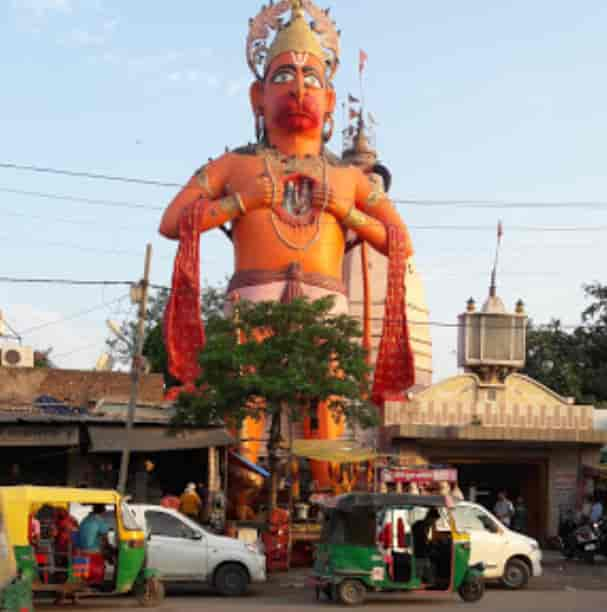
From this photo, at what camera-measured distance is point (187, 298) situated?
3094cm

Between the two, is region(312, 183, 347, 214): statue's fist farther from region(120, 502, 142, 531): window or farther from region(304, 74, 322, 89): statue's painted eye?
region(120, 502, 142, 531): window

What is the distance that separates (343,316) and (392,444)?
22.4ft

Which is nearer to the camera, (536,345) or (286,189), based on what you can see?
(286,189)

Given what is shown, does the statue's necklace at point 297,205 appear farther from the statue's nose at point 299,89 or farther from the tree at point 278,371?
the tree at point 278,371

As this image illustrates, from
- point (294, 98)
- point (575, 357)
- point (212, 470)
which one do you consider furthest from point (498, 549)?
point (575, 357)

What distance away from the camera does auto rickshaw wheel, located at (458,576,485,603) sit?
1558cm

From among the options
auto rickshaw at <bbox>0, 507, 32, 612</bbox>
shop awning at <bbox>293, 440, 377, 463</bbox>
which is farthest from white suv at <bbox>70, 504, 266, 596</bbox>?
auto rickshaw at <bbox>0, 507, 32, 612</bbox>

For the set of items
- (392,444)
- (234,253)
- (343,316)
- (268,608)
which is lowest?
(268,608)

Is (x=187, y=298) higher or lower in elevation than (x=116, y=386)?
higher

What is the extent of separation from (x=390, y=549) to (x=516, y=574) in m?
3.59

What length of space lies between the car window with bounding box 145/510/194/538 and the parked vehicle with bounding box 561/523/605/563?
9854mm

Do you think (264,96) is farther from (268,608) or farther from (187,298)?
(268,608)

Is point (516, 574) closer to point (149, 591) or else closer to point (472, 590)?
point (472, 590)

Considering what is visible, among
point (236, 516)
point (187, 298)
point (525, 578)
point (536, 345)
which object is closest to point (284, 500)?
point (236, 516)
